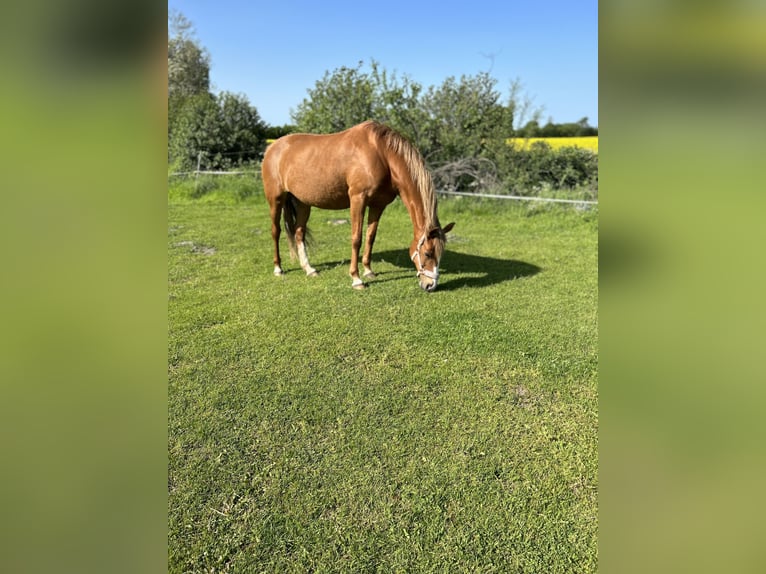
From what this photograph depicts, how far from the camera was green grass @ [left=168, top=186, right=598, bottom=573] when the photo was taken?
2100 millimetres

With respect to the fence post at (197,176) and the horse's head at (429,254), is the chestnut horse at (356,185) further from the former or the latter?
the fence post at (197,176)

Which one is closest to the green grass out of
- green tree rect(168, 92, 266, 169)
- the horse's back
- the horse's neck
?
the horse's neck

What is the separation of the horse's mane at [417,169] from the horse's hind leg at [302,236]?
170cm

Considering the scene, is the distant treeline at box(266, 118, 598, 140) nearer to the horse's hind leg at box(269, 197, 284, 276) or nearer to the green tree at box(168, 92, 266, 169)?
the green tree at box(168, 92, 266, 169)

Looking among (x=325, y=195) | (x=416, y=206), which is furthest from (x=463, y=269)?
(x=325, y=195)

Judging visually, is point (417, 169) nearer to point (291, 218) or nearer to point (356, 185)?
point (356, 185)

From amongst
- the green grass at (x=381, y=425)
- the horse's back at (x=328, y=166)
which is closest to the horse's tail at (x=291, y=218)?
the horse's back at (x=328, y=166)

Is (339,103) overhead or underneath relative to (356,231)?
overhead

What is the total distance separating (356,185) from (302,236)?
1.25 metres

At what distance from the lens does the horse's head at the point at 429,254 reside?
205 inches

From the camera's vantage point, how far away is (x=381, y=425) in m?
2.96
